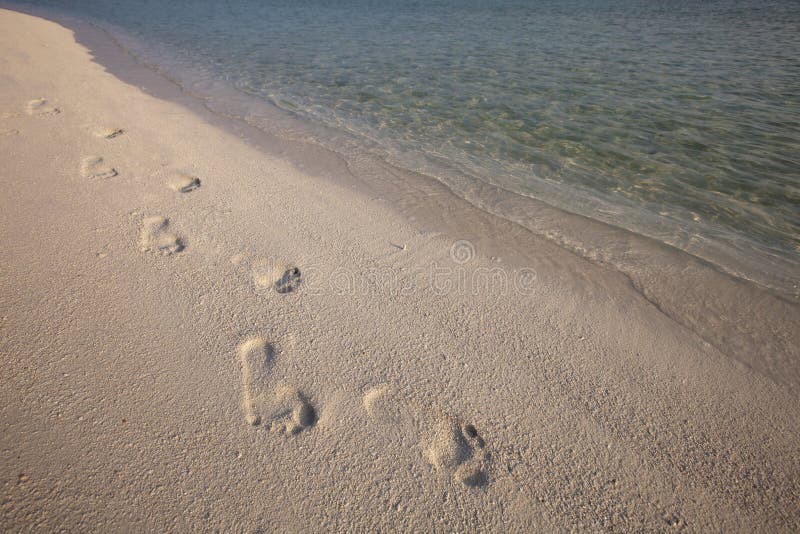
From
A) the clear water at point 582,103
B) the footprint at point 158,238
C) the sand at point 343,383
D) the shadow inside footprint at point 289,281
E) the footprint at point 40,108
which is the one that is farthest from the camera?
the footprint at point 40,108

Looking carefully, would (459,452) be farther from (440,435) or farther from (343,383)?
(343,383)

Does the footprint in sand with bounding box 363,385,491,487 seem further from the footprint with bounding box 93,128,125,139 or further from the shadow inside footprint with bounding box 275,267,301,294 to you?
the footprint with bounding box 93,128,125,139

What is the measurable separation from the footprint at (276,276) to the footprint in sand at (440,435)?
1054 millimetres

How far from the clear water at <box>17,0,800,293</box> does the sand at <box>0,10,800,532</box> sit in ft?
4.36

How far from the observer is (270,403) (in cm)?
207

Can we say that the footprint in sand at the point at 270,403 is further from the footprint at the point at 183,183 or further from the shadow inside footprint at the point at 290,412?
the footprint at the point at 183,183

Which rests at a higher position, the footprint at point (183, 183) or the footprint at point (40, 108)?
the footprint at point (40, 108)

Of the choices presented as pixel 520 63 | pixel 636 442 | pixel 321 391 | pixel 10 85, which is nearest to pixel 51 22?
pixel 10 85

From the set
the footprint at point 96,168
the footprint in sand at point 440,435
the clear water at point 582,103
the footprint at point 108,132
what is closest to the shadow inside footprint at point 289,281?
the footprint in sand at point 440,435

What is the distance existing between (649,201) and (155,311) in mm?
4841

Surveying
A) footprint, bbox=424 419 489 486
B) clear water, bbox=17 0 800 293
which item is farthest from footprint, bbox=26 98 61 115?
footprint, bbox=424 419 489 486

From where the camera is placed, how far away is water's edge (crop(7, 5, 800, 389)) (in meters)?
2.82

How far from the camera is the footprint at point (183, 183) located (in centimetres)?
381

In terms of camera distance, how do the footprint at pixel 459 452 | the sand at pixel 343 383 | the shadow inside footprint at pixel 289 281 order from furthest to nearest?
the shadow inside footprint at pixel 289 281, the footprint at pixel 459 452, the sand at pixel 343 383
